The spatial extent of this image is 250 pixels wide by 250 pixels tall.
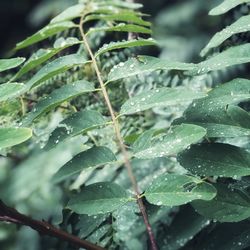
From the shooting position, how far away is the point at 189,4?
118 inches

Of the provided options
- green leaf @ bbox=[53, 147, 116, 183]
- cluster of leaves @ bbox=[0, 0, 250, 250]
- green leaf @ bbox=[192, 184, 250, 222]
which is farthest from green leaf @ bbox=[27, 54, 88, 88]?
green leaf @ bbox=[192, 184, 250, 222]

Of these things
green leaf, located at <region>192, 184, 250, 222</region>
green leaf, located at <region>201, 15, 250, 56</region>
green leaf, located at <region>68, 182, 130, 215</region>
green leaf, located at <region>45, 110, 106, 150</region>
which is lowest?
green leaf, located at <region>192, 184, 250, 222</region>

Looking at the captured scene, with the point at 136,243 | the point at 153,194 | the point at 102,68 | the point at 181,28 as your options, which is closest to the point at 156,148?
the point at 153,194

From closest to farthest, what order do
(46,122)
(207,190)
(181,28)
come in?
(207,190) < (46,122) < (181,28)

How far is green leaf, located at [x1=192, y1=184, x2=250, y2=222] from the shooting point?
0.55 m

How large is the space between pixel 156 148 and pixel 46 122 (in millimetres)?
413

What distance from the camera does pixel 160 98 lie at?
1.93 feet

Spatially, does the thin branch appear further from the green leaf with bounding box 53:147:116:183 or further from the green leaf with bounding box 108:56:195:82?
the green leaf with bounding box 108:56:195:82

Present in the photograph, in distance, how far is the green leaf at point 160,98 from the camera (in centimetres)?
56

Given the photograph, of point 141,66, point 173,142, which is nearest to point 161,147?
point 173,142

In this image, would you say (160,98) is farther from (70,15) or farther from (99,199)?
(70,15)

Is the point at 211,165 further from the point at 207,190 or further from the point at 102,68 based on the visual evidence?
the point at 102,68

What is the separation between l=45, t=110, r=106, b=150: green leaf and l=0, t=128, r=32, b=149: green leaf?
0.05 m

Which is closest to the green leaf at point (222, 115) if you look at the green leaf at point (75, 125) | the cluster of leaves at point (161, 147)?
the cluster of leaves at point (161, 147)
